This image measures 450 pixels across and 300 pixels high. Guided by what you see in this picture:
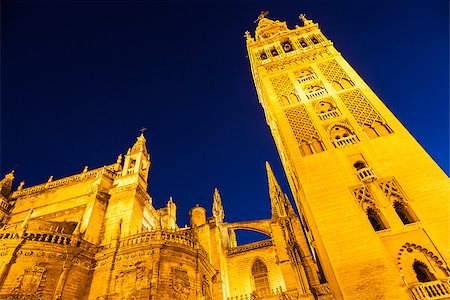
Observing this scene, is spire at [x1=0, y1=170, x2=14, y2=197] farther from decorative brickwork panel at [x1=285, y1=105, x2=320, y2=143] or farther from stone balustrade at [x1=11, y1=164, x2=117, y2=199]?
decorative brickwork panel at [x1=285, y1=105, x2=320, y2=143]

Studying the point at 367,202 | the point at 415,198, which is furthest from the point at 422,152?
the point at 367,202

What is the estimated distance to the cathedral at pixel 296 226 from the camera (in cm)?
1208

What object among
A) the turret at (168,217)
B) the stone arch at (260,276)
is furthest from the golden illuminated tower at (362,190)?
the turret at (168,217)

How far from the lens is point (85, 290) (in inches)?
669

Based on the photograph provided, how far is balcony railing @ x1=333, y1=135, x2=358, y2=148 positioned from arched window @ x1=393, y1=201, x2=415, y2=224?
14.1ft

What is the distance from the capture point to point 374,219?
1350cm

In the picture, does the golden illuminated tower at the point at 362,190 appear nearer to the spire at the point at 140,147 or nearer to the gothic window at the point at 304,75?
the gothic window at the point at 304,75

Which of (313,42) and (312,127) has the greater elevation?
(313,42)

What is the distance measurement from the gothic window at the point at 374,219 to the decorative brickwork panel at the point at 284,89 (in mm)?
10037

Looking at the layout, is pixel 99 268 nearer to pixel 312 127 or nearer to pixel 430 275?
pixel 312 127

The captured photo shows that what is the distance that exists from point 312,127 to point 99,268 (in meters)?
15.8

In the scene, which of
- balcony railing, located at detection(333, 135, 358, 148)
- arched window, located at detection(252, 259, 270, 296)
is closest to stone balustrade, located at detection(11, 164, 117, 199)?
arched window, located at detection(252, 259, 270, 296)

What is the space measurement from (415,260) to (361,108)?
386 inches

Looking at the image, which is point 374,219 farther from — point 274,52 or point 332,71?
point 274,52
